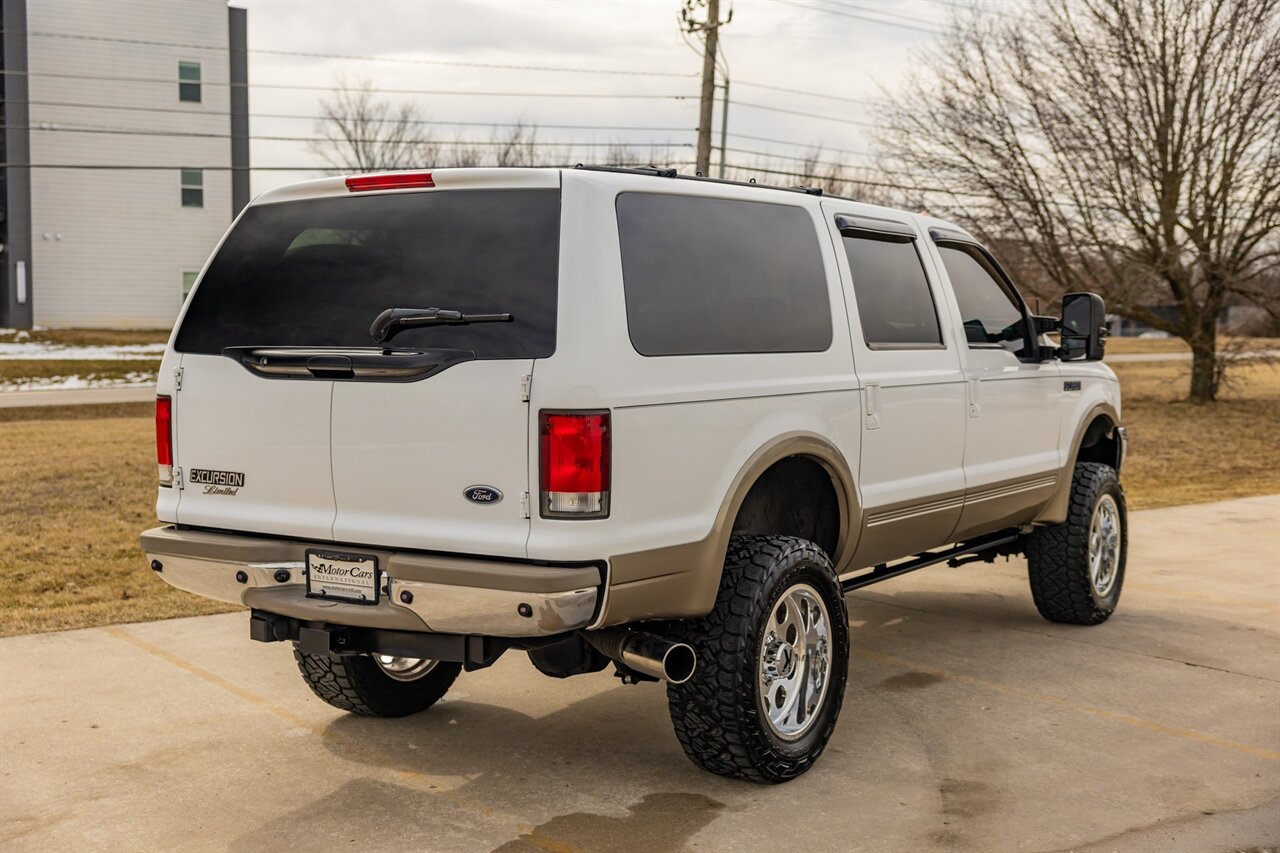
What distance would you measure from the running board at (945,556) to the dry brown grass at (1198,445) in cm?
563

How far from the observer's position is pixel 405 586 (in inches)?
166

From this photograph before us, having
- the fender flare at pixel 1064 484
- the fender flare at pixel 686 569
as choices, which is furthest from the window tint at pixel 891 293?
the fender flare at pixel 1064 484

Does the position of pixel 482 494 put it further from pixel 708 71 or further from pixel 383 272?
pixel 708 71

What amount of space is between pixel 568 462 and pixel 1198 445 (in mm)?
16936

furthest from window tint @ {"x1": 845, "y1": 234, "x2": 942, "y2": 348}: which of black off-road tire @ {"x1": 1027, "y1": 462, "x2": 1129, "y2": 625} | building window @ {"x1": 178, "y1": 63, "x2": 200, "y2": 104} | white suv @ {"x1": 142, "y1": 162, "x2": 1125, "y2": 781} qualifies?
building window @ {"x1": 178, "y1": 63, "x2": 200, "y2": 104}

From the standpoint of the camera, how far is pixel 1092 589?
23.8 ft

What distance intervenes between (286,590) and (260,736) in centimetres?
114

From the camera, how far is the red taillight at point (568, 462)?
4.05 m

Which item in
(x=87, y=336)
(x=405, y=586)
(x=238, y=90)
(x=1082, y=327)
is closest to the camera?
(x=405, y=586)

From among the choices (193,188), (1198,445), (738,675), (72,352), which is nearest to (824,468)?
(738,675)

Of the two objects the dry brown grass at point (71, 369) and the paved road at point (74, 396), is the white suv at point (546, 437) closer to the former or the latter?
the paved road at point (74, 396)

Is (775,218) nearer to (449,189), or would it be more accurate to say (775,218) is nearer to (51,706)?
(449,189)

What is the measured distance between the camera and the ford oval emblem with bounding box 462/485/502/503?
4.12 meters

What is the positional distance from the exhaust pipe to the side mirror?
11.4ft
